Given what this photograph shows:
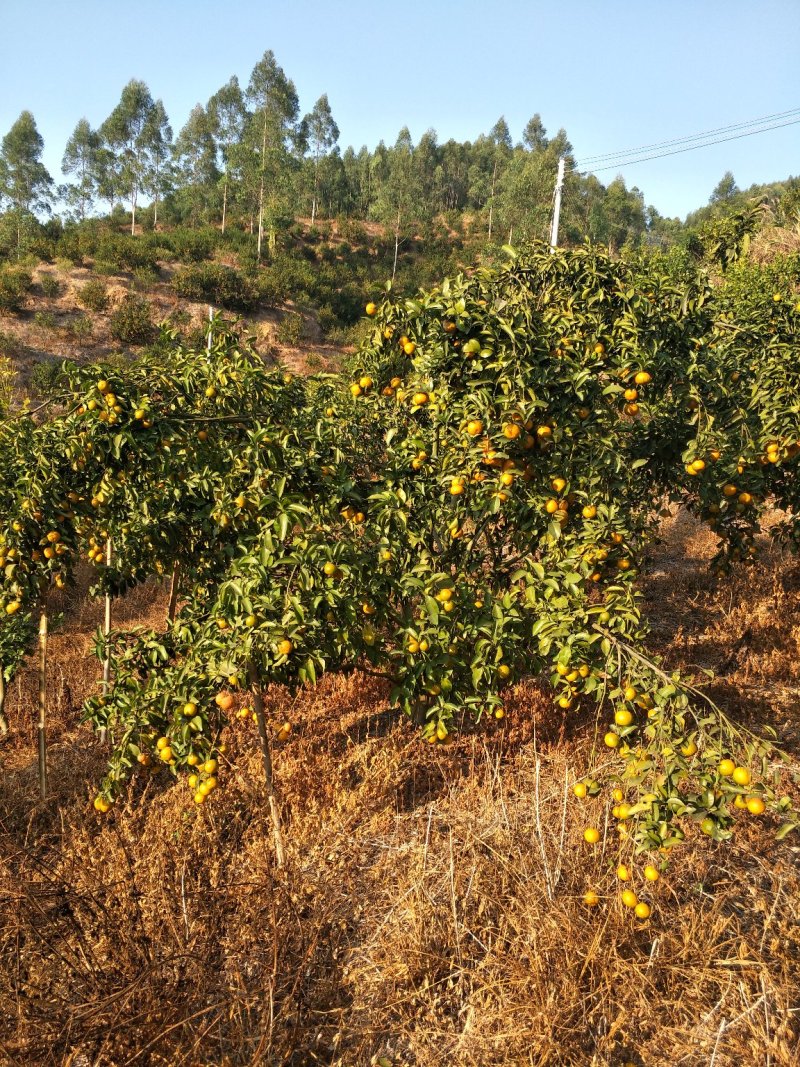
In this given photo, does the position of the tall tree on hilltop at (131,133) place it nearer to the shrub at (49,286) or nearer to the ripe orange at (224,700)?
the shrub at (49,286)

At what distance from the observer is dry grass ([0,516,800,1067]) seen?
2.09 m

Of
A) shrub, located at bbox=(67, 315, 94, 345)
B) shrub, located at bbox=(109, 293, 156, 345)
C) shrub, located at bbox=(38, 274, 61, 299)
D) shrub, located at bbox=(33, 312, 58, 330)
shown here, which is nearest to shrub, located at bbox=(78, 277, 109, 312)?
shrub, located at bbox=(109, 293, 156, 345)

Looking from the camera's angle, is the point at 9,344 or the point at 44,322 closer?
the point at 9,344

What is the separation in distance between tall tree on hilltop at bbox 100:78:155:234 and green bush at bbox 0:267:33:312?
17.1 meters

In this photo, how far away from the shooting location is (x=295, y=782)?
3.79 metres

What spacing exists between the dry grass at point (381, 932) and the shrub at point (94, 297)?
21.1m

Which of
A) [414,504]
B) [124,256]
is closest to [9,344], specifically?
[124,256]

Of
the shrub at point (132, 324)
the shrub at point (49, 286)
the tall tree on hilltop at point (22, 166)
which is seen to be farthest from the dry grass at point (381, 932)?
the tall tree on hilltop at point (22, 166)

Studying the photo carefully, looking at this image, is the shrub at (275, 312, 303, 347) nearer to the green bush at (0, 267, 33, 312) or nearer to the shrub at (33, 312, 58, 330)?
the shrub at (33, 312, 58, 330)

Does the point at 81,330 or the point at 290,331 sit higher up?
the point at 290,331

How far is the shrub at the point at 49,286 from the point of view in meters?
21.2

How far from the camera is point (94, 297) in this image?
20.9 meters

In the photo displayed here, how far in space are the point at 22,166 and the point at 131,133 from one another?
659 cm

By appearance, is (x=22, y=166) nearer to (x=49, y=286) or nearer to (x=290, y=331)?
(x=49, y=286)
